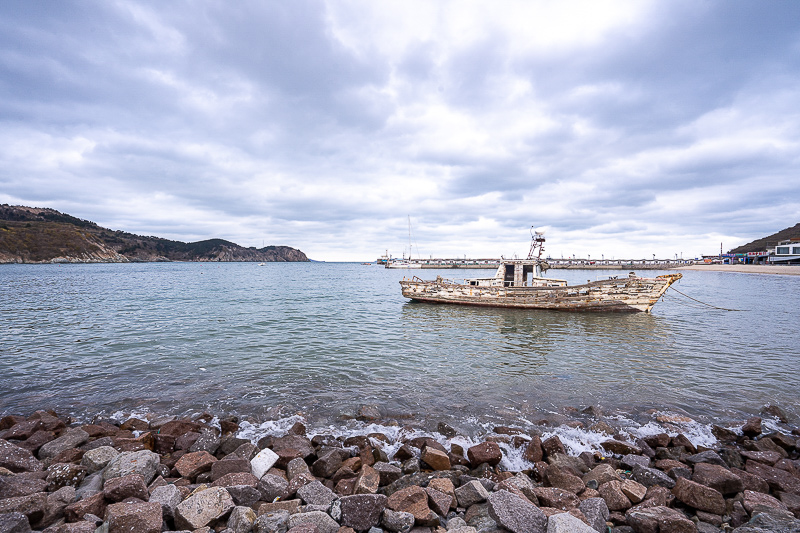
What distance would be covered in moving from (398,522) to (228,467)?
323cm

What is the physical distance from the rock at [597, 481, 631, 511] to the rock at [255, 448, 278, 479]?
549cm

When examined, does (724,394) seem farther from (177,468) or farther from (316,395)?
(177,468)

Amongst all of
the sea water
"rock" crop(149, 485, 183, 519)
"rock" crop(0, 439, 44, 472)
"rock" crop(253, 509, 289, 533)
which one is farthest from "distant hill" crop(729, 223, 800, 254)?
"rock" crop(0, 439, 44, 472)

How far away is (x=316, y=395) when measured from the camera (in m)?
10.4

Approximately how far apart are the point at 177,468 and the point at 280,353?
916 centimetres

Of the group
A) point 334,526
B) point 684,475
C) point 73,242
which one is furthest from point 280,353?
point 73,242

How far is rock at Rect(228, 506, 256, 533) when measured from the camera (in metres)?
4.48

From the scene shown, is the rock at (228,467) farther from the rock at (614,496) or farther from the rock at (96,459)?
the rock at (614,496)

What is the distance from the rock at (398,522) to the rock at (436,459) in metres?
1.75

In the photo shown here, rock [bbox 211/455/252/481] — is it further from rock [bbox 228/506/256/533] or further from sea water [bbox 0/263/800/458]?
sea water [bbox 0/263/800/458]

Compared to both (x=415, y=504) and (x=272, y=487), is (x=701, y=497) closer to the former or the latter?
(x=415, y=504)

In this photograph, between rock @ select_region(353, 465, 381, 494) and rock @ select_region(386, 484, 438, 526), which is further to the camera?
rock @ select_region(353, 465, 381, 494)

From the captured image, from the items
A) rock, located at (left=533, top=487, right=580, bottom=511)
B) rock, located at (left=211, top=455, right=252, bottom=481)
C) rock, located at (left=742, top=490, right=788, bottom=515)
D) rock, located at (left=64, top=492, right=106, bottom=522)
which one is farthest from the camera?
rock, located at (left=211, top=455, right=252, bottom=481)

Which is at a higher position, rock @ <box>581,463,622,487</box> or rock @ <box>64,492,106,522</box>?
rock @ <box>64,492,106,522</box>
